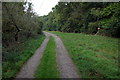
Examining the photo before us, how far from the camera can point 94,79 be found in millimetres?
5824

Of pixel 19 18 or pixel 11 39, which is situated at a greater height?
pixel 19 18

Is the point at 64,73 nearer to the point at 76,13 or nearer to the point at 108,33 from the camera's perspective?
the point at 108,33

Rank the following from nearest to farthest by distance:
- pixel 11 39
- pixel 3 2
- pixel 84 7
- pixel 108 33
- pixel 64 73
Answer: pixel 64 73 < pixel 3 2 < pixel 11 39 < pixel 108 33 < pixel 84 7

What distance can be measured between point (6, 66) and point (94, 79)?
4.97 m

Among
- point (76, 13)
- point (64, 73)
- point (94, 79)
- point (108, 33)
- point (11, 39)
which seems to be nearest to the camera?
point (94, 79)

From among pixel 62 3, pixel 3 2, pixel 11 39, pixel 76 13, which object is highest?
pixel 62 3

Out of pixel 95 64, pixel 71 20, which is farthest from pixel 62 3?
pixel 95 64

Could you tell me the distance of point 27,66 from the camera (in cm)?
770

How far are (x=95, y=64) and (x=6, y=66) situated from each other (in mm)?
5324

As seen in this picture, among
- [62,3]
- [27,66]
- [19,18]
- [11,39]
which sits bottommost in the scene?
[27,66]

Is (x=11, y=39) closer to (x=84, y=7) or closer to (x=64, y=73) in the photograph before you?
(x=64, y=73)

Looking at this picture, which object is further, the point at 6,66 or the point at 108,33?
the point at 108,33

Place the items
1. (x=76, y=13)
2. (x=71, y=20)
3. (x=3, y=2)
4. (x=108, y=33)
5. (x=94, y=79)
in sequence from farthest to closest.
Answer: (x=71, y=20) < (x=76, y=13) < (x=108, y=33) < (x=3, y=2) < (x=94, y=79)

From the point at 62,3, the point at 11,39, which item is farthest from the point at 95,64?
the point at 62,3
